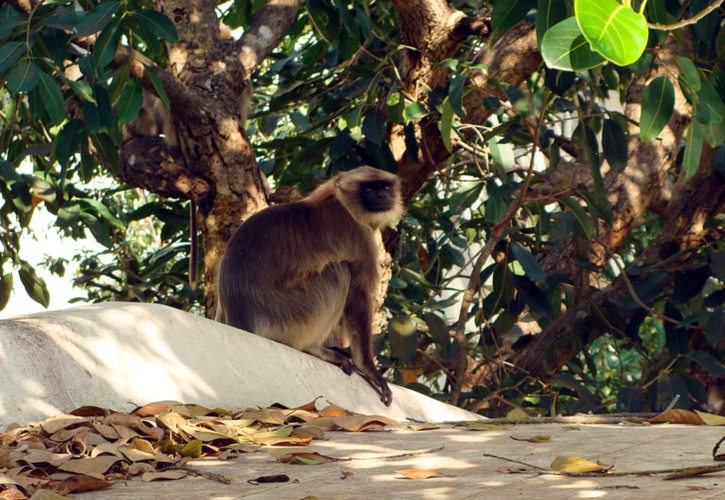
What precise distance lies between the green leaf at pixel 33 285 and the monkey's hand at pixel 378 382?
1.72m

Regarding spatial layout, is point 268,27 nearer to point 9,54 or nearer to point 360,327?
point 360,327

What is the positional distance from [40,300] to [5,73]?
207 cm

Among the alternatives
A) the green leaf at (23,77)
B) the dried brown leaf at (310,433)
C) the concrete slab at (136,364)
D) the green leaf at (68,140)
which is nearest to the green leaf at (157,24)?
the green leaf at (23,77)

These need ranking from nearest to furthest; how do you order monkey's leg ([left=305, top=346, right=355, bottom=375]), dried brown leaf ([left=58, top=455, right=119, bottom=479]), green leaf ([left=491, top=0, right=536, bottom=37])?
dried brown leaf ([left=58, top=455, right=119, bottom=479]), green leaf ([left=491, top=0, right=536, bottom=37]), monkey's leg ([left=305, top=346, right=355, bottom=375])

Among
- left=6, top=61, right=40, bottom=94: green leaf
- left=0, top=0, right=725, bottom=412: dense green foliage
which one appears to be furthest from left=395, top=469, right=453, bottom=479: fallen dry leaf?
left=6, top=61, right=40, bottom=94: green leaf

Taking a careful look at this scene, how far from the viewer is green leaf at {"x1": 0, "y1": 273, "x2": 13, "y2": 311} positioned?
499 centimetres

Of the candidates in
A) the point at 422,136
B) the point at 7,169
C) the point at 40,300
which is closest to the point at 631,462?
the point at 422,136

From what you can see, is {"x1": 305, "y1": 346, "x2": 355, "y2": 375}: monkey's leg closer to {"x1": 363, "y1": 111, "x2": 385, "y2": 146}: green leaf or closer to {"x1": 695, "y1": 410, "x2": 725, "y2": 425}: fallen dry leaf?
{"x1": 363, "y1": 111, "x2": 385, "y2": 146}: green leaf

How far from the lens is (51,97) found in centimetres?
324

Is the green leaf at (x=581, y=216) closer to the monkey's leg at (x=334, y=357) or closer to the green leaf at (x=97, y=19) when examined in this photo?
the monkey's leg at (x=334, y=357)

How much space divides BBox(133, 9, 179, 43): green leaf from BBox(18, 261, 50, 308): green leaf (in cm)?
196

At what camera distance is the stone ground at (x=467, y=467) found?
6.03 ft

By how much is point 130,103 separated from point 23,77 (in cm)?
45

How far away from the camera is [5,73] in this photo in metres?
3.25
